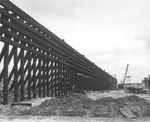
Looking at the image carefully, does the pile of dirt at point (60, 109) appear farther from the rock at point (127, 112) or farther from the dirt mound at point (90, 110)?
the rock at point (127, 112)

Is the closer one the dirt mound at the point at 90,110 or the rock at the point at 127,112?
the rock at the point at 127,112

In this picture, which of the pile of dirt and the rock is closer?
the rock

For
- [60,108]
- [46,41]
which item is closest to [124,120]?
[60,108]

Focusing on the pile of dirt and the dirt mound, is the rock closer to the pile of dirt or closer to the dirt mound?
the dirt mound

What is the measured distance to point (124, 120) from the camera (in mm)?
6703

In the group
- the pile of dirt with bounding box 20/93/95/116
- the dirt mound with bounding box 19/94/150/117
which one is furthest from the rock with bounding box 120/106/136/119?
the pile of dirt with bounding box 20/93/95/116

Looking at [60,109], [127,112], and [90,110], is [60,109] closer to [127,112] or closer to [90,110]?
[90,110]

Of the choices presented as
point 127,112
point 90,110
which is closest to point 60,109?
point 90,110

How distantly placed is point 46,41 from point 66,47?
5.55 metres

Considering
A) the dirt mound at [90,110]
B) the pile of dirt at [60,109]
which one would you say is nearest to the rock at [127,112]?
the dirt mound at [90,110]

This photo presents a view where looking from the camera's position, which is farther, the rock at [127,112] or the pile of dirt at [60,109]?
the pile of dirt at [60,109]

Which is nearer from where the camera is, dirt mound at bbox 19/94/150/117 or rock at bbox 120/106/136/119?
rock at bbox 120/106/136/119

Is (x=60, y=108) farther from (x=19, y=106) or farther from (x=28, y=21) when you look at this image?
(x=28, y=21)

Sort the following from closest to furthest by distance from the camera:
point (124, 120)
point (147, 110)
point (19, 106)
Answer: point (124, 120) < point (147, 110) < point (19, 106)
